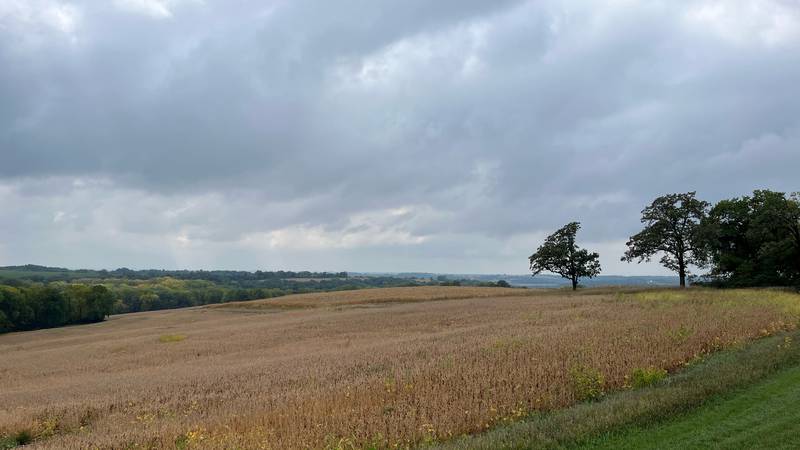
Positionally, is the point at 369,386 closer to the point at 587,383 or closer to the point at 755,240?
the point at 587,383

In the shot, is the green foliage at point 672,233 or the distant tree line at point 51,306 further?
the distant tree line at point 51,306

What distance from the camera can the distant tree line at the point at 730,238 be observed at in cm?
4759

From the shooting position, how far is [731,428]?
858 cm

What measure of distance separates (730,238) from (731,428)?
191 ft

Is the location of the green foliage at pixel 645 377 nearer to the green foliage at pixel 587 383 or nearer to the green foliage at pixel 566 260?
the green foliage at pixel 587 383

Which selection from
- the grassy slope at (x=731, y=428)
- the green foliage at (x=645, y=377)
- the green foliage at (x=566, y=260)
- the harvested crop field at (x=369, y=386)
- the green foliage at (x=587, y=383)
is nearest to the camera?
the grassy slope at (x=731, y=428)

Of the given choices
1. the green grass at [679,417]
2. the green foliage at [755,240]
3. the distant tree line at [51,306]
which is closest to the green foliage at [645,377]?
the green grass at [679,417]

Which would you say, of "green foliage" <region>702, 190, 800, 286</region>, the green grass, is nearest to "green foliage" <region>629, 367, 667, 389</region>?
the green grass

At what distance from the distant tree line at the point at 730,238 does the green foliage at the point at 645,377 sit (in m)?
43.2

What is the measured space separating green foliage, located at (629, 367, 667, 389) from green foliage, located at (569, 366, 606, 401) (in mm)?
725

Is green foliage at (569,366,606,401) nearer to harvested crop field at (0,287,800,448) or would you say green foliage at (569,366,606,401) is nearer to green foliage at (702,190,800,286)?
harvested crop field at (0,287,800,448)

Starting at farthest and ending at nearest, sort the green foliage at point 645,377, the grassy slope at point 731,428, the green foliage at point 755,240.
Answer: the green foliage at point 755,240 < the green foliage at point 645,377 < the grassy slope at point 731,428

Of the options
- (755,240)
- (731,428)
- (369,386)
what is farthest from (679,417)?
(755,240)

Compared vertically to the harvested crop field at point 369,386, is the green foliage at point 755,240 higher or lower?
higher
